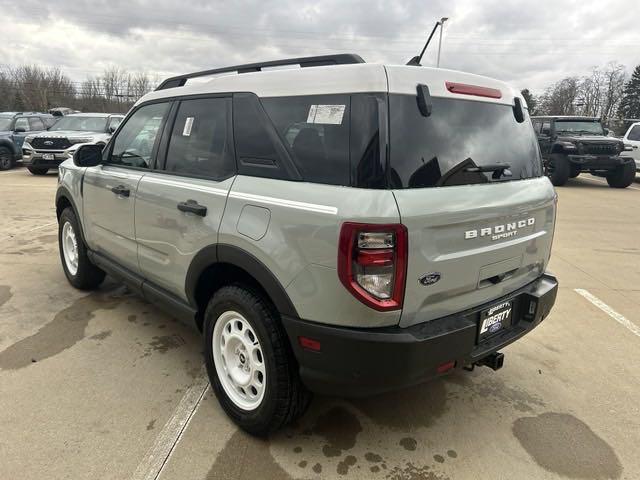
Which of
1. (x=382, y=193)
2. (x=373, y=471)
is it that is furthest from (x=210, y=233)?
(x=373, y=471)

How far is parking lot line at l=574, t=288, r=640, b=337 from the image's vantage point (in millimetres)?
4020

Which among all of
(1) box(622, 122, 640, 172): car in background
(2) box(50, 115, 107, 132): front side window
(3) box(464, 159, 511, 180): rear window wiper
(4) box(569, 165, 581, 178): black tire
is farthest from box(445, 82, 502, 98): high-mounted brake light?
(1) box(622, 122, 640, 172): car in background

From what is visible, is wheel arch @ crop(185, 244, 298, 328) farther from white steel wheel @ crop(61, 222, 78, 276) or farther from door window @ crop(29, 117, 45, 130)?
door window @ crop(29, 117, 45, 130)

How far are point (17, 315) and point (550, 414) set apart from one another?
163 inches

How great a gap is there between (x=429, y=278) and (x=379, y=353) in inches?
15.3

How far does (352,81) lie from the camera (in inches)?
80.8

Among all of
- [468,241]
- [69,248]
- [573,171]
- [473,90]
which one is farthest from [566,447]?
[573,171]

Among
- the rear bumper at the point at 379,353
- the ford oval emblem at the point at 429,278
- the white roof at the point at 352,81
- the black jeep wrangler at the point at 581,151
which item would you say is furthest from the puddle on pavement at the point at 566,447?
the black jeep wrangler at the point at 581,151

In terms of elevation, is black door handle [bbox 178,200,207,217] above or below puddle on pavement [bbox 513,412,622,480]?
above

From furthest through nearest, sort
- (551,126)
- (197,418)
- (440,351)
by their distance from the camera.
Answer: (551,126), (197,418), (440,351)

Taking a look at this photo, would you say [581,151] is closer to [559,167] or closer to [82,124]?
[559,167]

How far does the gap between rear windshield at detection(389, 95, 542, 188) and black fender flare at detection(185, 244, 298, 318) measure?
71cm

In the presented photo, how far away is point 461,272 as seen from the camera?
215cm

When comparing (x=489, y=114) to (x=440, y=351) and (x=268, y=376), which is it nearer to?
(x=440, y=351)
